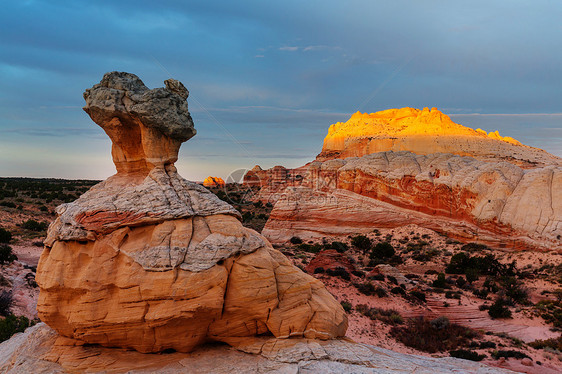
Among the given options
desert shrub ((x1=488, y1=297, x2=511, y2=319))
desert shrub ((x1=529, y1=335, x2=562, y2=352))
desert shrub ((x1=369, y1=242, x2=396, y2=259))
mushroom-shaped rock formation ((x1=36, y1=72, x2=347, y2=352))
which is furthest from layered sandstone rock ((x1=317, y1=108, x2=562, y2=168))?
mushroom-shaped rock formation ((x1=36, y1=72, x2=347, y2=352))

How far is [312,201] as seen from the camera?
141ft

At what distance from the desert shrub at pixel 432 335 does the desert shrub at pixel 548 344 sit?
2505 millimetres

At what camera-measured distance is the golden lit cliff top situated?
298 ft

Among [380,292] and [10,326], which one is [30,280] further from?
[380,292]

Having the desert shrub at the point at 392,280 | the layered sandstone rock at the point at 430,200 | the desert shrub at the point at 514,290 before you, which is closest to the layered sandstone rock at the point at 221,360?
the desert shrub at the point at 392,280

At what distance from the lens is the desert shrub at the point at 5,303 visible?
48.3 feet

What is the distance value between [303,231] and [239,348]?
33386mm

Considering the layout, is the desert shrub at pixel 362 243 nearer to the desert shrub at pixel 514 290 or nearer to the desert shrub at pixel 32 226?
the desert shrub at pixel 514 290

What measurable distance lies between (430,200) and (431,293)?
17.4 metres

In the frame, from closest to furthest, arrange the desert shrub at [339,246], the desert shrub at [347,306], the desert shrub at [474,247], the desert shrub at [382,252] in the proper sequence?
the desert shrub at [347,306] < the desert shrub at [474,247] < the desert shrub at [382,252] < the desert shrub at [339,246]

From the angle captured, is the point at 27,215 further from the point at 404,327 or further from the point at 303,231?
the point at 404,327

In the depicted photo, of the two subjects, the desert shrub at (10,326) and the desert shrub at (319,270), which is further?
the desert shrub at (319,270)

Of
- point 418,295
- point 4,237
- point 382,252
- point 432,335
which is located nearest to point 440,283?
point 418,295

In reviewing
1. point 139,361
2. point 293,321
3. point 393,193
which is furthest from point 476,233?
point 139,361
